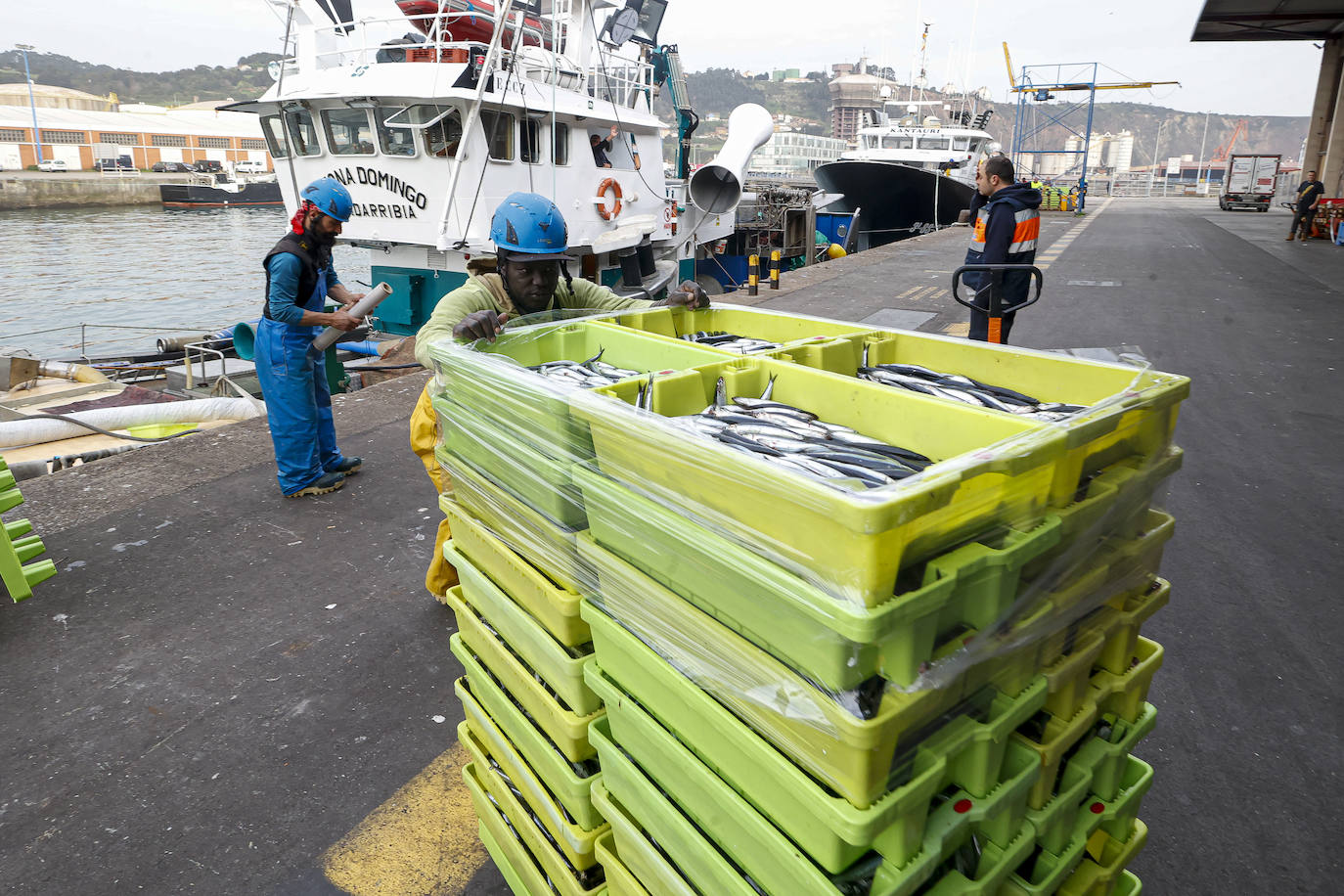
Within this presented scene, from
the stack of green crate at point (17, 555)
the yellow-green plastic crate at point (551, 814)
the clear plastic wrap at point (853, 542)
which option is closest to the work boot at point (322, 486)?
the stack of green crate at point (17, 555)

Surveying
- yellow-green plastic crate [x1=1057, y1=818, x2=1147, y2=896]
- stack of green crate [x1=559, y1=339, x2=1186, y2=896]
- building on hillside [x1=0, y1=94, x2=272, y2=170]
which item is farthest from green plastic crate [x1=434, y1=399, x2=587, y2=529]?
building on hillside [x1=0, y1=94, x2=272, y2=170]

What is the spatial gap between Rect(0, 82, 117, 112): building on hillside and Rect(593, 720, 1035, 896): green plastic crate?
10072 centimetres

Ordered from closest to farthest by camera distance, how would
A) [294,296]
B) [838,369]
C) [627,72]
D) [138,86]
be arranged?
[838,369]
[294,296]
[627,72]
[138,86]

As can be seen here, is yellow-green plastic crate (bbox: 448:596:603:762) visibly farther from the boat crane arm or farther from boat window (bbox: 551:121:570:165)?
the boat crane arm

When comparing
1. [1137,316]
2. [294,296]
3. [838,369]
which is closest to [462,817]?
[838,369]

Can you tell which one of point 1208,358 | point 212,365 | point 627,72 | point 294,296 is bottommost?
point 212,365

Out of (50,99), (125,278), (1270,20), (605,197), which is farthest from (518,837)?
(50,99)

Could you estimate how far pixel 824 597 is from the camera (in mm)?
1067

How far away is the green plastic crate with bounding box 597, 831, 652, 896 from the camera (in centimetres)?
159

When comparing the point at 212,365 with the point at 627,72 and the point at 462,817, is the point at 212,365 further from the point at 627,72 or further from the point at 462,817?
the point at 462,817

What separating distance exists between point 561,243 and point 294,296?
7.28 ft

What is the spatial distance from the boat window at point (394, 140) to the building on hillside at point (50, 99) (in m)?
90.7

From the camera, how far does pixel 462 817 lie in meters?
2.34

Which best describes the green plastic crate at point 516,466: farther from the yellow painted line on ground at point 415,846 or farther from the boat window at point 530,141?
the boat window at point 530,141
